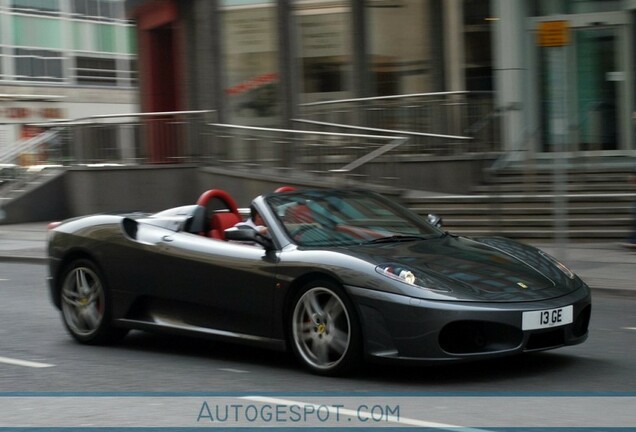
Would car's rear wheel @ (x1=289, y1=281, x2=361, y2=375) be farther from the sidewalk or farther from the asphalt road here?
the sidewalk

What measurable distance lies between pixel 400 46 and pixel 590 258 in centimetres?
993

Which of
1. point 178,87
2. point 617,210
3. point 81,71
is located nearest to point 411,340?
point 617,210

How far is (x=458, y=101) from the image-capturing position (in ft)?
69.5

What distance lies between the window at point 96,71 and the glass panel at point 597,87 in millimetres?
35910

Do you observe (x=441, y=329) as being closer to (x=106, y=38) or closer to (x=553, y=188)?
(x=553, y=188)

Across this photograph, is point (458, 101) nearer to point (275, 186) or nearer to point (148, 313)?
point (275, 186)

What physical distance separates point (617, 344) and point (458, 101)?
41.8ft

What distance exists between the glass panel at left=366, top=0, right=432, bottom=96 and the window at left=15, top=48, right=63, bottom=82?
29.9 metres

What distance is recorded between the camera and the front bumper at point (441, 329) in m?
6.99

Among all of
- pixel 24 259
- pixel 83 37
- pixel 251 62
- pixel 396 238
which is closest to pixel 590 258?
pixel 396 238

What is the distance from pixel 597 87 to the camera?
20.6 meters

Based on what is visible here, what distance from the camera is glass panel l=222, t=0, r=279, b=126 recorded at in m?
24.0

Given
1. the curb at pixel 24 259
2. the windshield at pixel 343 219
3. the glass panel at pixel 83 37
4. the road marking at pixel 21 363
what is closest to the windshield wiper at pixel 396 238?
the windshield at pixel 343 219

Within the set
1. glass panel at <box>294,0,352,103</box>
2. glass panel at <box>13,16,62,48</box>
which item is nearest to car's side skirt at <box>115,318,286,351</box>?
glass panel at <box>294,0,352,103</box>
